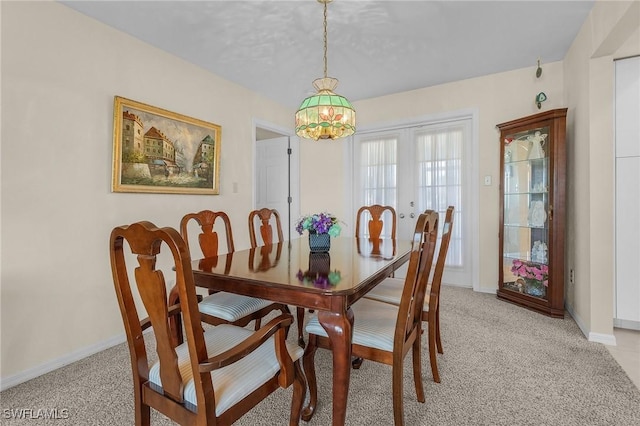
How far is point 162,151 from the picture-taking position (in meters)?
2.68

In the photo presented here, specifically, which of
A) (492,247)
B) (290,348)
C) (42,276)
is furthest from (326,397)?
(492,247)

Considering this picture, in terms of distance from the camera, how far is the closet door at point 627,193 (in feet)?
7.90

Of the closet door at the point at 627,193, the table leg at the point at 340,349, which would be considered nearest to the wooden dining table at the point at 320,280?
the table leg at the point at 340,349

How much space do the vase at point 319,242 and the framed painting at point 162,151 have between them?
5.15 ft

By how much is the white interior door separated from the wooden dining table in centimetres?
270

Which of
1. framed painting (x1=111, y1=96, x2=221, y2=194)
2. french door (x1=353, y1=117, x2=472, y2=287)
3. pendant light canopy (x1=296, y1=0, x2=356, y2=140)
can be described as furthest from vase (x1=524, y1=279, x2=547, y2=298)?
framed painting (x1=111, y1=96, x2=221, y2=194)

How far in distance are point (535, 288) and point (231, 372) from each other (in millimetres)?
3010

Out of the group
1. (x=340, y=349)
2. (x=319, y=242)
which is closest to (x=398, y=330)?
(x=340, y=349)

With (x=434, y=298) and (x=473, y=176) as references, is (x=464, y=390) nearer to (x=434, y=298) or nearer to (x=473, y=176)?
(x=434, y=298)

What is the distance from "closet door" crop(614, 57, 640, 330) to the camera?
2.41 meters

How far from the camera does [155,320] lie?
939 millimetres

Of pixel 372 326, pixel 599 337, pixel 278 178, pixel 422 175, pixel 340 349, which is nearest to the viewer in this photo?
pixel 340 349

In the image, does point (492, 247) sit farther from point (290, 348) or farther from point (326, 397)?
point (290, 348)

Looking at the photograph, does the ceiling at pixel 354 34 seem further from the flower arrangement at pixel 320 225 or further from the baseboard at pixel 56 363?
the baseboard at pixel 56 363
